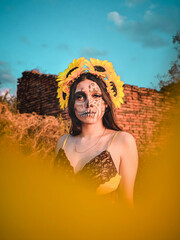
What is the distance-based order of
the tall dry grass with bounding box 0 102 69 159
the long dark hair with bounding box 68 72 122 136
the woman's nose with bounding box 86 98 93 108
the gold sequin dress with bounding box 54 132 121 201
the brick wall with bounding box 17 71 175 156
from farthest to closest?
1. the brick wall with bounding box 17 71 175 156
2. the tall dry grass with bounding box 0 102 69 159
3. the long dark hair with bounding box 68 72 122 136
4. the woman's nose with bounding box 86 98 93 108
5. the gold sequin dress with bounding box 54 132 121 201

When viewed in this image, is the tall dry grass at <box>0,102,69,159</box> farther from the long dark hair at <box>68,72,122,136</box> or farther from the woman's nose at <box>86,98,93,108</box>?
the woman's nose at <box>86,98,93,108</box>

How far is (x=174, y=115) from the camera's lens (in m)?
0.21

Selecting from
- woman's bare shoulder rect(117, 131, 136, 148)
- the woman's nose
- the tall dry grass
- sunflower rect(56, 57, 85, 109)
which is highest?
sunflower rect(56, 57, 85, 109)

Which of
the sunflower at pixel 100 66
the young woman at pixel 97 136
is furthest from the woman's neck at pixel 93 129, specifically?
the sunflower at pixel 100 66

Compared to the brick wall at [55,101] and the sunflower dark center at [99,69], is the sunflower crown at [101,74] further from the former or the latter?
the brick wall at [55,101]

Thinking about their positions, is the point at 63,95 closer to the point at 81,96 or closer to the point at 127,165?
the point at 81,96

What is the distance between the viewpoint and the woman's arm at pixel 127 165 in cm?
122

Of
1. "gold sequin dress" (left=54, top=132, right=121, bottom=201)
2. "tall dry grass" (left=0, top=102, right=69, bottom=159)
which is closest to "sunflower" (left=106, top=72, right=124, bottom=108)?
"gold sequin dress" (left=54, top=132, right=121, bottom=201)

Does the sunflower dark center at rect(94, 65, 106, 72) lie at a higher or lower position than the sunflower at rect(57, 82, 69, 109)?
higher

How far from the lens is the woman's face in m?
1.46

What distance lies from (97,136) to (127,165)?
0.99ft

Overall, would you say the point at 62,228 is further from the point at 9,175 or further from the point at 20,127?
the point at 20,127

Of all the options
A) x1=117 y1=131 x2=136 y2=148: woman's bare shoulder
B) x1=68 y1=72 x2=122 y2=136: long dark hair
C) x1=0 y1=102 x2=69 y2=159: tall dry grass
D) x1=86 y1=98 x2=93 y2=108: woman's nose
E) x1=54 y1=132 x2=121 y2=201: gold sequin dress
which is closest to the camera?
x1=54 y1=132 x2=121 y2=201: gold sequin dress

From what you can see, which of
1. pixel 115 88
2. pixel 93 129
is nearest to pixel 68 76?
pixel 115 88
